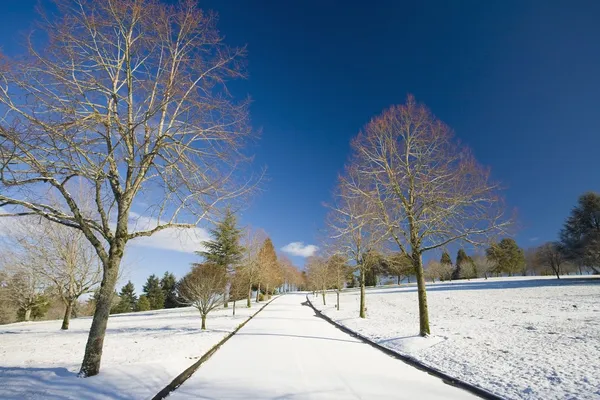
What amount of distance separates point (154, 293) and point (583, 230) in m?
77.0

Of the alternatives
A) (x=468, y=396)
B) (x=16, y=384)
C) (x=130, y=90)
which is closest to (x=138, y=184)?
(x=130, y=90)

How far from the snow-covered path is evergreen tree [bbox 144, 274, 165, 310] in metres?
64.6

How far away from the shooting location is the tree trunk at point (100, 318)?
6.06 m

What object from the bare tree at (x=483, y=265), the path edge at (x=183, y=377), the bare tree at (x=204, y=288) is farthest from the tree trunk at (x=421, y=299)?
the bare tree at (x=483, y=265)

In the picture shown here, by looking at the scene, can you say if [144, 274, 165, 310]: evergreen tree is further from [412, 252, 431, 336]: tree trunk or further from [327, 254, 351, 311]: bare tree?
[412, 252, 431, 336]: tree trunk

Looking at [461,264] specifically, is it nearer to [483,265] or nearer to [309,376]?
[483,265]

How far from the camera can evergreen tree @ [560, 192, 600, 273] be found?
1455 inches

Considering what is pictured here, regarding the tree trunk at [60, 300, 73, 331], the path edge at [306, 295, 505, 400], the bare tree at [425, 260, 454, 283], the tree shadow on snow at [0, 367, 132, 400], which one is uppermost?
the tree shadow on snow at [0, 367, 132, 400]

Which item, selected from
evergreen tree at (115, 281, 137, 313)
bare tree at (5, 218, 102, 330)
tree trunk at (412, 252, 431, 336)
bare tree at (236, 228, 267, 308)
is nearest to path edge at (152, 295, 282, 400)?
tree trunk at (412, 252, 431, 336)

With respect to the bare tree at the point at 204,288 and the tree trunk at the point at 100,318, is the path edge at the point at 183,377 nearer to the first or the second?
the tree trunk at the point at 100,318

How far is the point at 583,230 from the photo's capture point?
39281 mm

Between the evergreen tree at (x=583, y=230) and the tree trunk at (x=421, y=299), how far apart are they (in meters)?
38.0

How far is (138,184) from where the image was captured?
282 inches

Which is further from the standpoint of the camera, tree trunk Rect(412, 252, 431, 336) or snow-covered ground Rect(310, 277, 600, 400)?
tree trunk Rect(412, 252, 431, 336)
